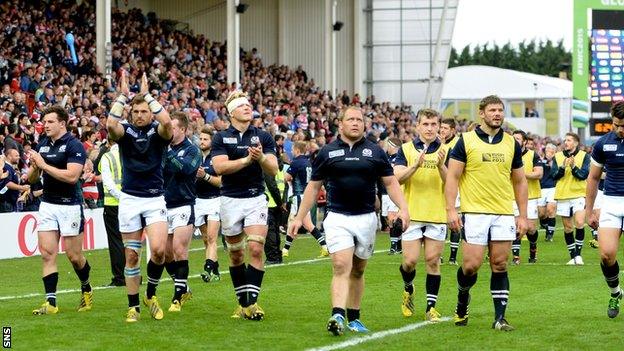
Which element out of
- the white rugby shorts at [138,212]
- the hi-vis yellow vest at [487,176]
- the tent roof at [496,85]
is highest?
the tent roof at [496,85]

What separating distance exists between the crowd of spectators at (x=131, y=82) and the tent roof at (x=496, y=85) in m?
32.1

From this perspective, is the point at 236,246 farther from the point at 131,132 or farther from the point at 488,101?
the point at 488,101

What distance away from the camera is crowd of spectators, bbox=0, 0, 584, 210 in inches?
1188

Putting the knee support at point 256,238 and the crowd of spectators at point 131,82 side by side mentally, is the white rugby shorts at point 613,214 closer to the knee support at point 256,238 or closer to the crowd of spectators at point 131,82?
the knee support at point 256,238

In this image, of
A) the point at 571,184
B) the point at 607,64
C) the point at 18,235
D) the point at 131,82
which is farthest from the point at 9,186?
the point at 607,64

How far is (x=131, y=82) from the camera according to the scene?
3759cm

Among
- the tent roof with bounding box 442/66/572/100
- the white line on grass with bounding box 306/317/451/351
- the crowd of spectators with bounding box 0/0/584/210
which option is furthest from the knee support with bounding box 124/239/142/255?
the tent roof with bounding box 442/66/572/100

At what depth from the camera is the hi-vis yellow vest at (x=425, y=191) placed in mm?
14867

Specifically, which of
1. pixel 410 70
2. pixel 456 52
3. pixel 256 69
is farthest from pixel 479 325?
pixel 456 52

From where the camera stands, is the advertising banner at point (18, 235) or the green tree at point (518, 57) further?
the green tree at point (518, 57)

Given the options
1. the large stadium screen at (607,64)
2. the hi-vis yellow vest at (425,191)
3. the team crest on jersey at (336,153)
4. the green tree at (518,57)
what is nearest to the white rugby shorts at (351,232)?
the team crest on jersey at (336,153)

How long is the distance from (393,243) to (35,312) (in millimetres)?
11255

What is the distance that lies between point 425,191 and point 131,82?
76.9 feet

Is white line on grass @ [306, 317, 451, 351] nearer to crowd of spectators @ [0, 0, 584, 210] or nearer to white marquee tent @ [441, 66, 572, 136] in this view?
crowd of spectators @ [0, 0, 584, 210]
